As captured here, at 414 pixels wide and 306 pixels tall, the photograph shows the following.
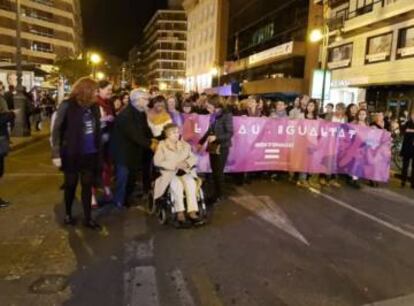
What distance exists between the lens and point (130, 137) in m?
7.21

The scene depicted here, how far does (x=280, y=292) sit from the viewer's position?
453 centimetres

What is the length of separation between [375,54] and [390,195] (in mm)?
22916

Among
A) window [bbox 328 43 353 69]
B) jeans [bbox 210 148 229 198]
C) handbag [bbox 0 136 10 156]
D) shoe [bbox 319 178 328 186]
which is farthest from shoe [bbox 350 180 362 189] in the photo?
window [bbox 328 43 353 69]

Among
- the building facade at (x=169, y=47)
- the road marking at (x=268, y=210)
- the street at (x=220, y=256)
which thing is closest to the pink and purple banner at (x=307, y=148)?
the road marking at (x=268, y=210)

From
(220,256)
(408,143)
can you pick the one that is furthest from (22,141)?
(220,256)

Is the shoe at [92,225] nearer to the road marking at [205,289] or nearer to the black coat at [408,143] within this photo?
the road marking at [205,289]

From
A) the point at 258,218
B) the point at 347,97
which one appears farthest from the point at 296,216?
the point at 347,97

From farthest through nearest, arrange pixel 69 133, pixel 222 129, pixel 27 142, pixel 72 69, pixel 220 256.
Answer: pixel 72 69, pixel 27 142, pixel 222 129, pixel 69 133, pixel 220 256

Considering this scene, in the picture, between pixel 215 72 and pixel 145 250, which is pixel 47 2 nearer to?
pixel 215 72

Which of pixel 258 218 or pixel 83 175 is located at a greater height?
pixel 83 175

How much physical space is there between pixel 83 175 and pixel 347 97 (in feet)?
96.6

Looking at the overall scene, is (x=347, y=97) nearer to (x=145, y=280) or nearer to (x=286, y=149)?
(x=286, y=149)

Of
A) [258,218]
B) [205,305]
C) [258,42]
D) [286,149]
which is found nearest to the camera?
[205,305]

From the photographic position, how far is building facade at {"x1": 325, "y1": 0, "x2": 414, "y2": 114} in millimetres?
26578
